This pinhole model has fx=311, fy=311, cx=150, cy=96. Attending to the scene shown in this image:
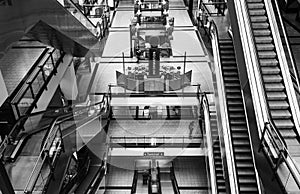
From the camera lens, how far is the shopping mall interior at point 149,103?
714 cm

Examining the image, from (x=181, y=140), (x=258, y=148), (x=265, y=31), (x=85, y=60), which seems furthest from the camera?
(x=85, y=60)

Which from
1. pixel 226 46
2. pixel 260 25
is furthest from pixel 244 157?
pixel 226 46

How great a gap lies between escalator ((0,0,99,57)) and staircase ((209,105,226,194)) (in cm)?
531

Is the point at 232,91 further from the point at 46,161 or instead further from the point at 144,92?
the point at 46,161

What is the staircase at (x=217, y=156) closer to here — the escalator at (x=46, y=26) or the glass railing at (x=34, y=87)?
the escalator at (x=46, y=26)

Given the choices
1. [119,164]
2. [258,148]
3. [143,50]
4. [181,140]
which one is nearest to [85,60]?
[143,50]

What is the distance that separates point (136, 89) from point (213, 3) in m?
5.10

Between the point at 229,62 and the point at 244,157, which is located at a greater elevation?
the point at 229,62

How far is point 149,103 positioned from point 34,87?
534 centimetres

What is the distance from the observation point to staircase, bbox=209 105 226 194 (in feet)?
31.1

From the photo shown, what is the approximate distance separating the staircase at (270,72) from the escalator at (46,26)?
5665 millimetres

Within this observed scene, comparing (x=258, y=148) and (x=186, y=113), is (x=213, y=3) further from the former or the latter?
(x=258, y=148)

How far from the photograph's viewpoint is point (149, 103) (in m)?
13.2

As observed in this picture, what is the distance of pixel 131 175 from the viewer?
12984mm
